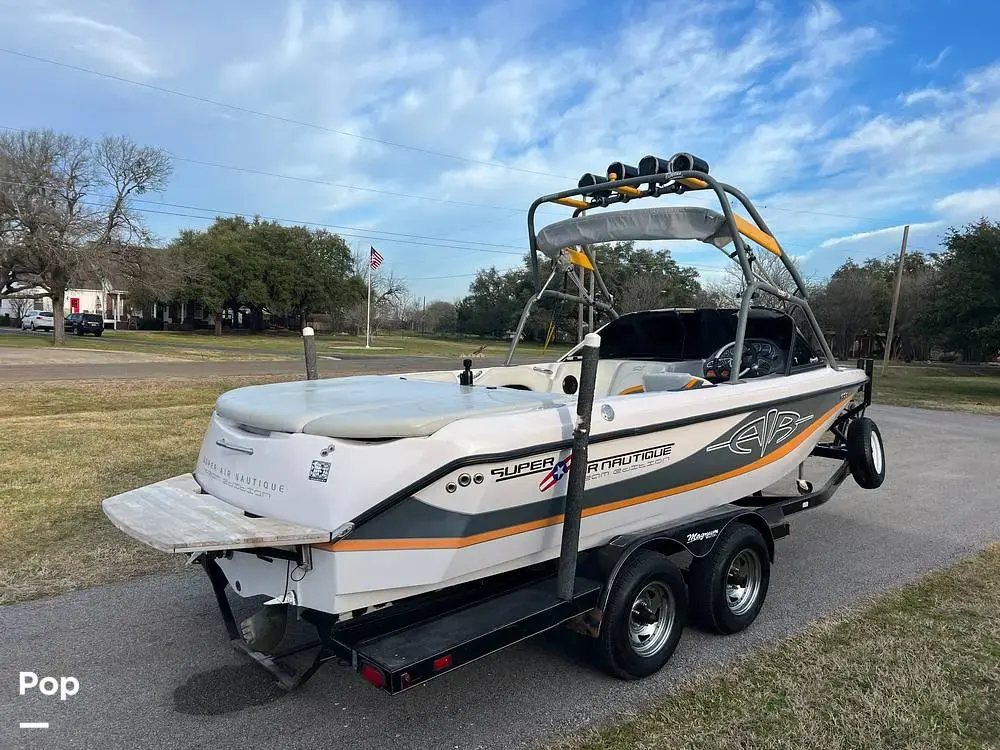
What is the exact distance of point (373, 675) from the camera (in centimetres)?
273

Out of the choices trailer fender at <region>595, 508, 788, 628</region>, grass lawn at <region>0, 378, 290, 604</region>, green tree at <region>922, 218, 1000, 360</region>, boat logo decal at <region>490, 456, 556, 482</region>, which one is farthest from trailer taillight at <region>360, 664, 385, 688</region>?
green tree at <region>922, 218, 1000, 360</region>

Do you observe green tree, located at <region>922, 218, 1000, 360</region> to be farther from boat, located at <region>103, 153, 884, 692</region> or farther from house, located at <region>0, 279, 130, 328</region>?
house, located at <region>0, 279, 130, 328</region>

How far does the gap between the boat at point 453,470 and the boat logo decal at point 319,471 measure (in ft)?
0.04

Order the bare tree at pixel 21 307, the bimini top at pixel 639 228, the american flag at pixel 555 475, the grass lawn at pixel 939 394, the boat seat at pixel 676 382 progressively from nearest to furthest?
the american flag at pixel 555 475
the boat seat at pixel 676 382
the bimini top at pixel 639 228
the grass lawn at pixel 939 394
the bare tree at pixel 21 307

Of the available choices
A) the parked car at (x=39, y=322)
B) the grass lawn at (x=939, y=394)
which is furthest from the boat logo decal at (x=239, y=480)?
the parked car at (x=39, y=322)

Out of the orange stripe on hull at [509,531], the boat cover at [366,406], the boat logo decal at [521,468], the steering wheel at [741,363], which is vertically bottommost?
the orange stripe on hull at [509,531]

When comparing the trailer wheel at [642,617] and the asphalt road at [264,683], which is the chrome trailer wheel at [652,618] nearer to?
the trailer wheel at [642,617]

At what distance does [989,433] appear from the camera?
12.6 metres

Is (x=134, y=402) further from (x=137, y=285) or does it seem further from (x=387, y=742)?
(x=137, y=285)

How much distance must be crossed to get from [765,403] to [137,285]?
32.3 meters

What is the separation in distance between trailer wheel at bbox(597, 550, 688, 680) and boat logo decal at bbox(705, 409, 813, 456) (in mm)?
855

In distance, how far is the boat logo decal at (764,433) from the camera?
14.3 ft

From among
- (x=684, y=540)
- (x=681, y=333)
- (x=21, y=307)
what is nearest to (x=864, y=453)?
(x=681, y=333)

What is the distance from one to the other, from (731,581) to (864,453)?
2.45 m
